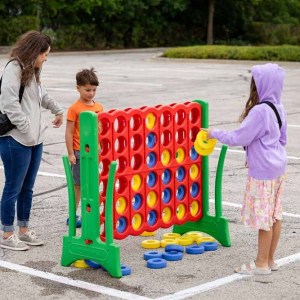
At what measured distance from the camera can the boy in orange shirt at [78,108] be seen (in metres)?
7.33

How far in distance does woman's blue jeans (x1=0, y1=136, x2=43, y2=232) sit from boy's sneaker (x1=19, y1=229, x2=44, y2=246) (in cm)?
10

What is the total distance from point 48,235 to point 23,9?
Result: 3790 centimetres

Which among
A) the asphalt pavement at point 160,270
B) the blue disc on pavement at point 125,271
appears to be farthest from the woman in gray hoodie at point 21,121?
the blue disc on pavement at point 125,271

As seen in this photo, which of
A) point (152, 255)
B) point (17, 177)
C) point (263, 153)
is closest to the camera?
point (263, 153)

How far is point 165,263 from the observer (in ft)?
21.0

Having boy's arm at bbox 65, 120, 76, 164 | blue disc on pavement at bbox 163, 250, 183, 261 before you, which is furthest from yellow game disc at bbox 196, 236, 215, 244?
boy's arm at bbox 65, 120, 76, 164

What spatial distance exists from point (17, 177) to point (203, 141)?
148 centimetres

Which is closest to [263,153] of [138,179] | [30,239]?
[138,179]

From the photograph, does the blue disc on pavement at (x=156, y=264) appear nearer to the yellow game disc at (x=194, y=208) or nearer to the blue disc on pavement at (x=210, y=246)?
the blue disc on pavement at (x=210, y=246)

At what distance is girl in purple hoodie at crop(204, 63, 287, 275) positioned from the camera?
6113mm

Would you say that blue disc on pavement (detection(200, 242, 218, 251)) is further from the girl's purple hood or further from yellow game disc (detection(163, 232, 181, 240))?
the girl's purple hood

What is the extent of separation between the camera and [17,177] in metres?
6.82

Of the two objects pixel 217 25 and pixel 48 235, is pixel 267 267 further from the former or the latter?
pixel 217 25

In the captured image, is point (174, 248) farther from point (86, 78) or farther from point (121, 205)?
point (86, 78)
